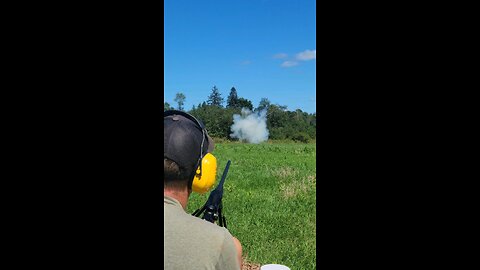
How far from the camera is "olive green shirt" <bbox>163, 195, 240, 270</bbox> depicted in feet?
4.39

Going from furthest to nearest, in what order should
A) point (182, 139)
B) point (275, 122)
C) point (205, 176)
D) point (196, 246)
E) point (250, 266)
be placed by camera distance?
point (275, 122), point (250, 266), point (205, 176), point (182, 139), point (196, 246)

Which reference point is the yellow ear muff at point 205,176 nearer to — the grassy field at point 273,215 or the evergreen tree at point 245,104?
the grassy field at point 273,215

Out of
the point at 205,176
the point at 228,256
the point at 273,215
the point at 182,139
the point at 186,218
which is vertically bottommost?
the point at 273,215

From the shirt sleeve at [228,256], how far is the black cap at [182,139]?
32 cm

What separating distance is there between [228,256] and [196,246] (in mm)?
112

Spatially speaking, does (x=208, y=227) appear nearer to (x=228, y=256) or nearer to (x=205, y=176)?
(x=228, y=256)

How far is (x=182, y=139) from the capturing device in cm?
157

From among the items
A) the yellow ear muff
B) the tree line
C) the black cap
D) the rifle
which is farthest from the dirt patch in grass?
the tree line

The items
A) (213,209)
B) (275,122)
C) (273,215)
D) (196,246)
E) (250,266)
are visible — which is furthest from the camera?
(275,122)

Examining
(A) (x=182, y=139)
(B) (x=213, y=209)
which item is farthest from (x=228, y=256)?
(B) (x=213, y=209)

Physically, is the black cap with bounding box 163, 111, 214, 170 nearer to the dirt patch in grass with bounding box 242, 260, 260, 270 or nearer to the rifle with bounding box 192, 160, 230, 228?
the rifle with bounding box 192, 160, 230, 228

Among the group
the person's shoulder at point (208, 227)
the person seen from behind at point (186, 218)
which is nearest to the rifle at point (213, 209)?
the person seen from behind at point (186, 218)
